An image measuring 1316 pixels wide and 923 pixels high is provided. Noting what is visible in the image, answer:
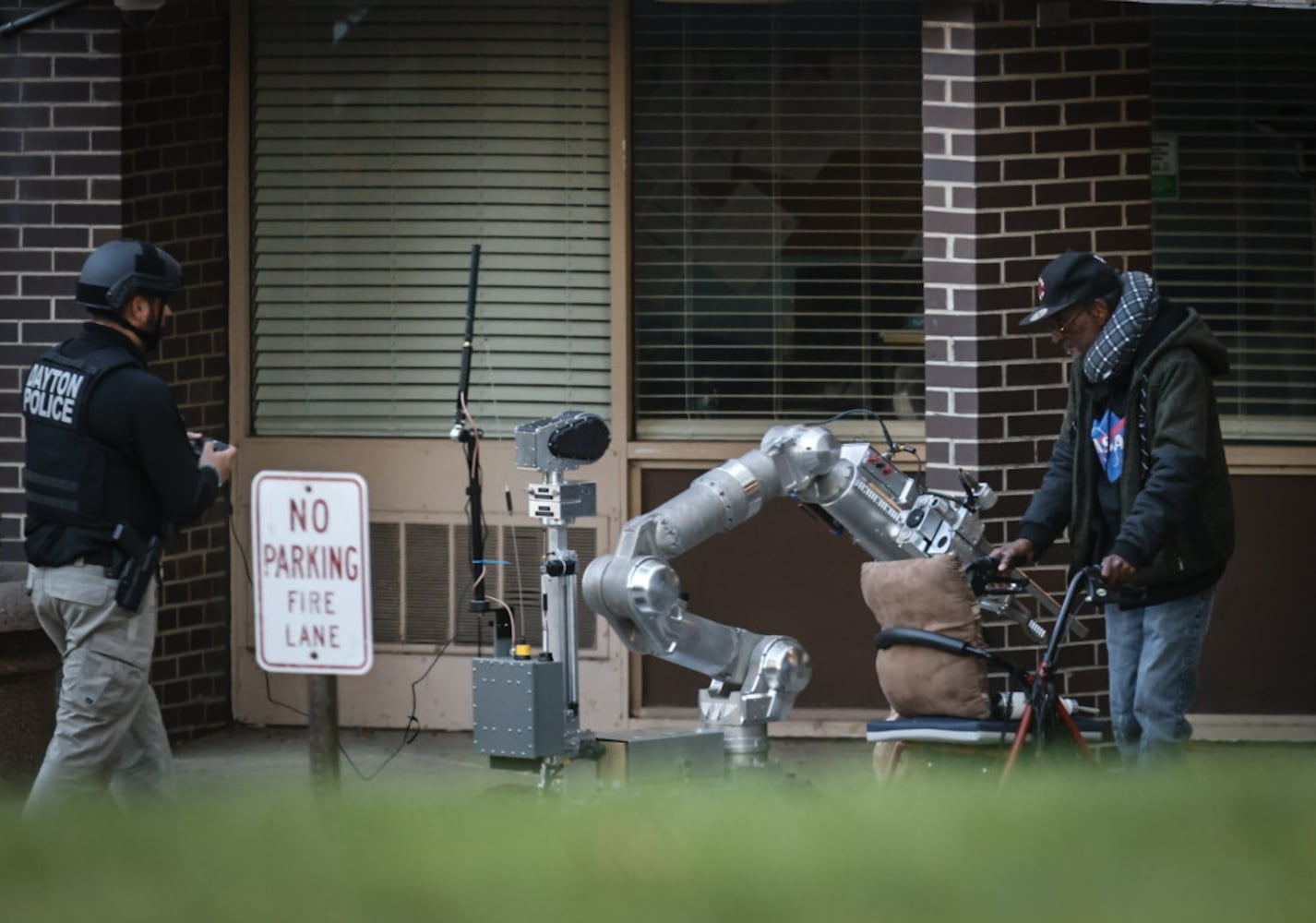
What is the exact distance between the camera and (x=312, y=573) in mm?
5145

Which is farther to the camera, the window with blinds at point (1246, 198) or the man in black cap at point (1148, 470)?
the window with blinds at point (1246, 198)

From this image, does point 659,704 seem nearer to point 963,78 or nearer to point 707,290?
point 707,290

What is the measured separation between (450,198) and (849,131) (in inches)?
69.0

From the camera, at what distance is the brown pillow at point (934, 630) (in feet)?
21.9

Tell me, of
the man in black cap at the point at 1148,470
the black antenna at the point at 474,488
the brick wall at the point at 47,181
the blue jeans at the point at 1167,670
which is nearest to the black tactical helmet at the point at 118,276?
the black antenna at the point at 474,488

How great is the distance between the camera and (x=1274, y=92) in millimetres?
8984

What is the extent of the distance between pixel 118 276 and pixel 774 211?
3.46 meters

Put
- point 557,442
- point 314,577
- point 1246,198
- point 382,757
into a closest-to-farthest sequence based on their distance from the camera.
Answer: point 314,577 → point 557,442 → point 1246,198 → point 382,757

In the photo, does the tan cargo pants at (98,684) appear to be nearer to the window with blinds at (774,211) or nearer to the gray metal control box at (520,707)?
the gray metal control box at (520,707)

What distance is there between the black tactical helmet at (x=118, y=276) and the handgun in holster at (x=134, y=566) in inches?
26.5

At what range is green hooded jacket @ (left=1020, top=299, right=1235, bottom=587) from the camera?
636 centimetres

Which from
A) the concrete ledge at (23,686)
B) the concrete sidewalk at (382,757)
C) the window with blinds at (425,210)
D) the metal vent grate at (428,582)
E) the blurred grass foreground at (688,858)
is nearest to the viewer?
the blurred grass foreground at (688,858)

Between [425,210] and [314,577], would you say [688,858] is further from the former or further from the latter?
[425,210]

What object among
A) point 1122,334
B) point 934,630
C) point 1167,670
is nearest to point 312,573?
point 934,630
